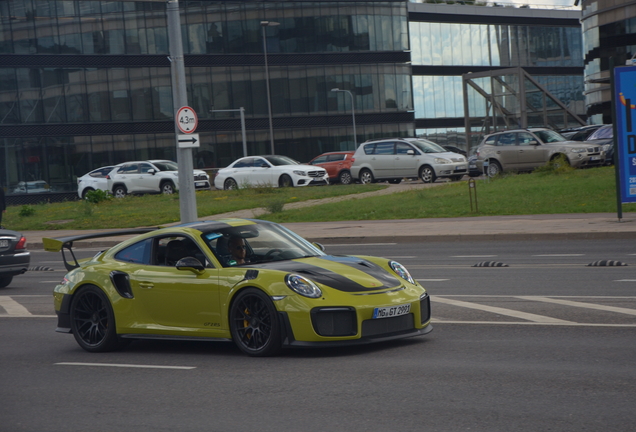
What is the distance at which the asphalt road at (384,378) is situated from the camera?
5.86 meters

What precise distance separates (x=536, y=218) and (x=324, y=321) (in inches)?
670

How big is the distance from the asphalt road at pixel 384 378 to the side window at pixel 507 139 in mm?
22602

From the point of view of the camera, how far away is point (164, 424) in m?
6.06

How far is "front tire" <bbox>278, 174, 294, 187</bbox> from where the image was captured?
40.8 m

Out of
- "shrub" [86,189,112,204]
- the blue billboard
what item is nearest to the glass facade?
"shrub" [86,189,112,204]

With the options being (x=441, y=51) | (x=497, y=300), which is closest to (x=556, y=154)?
(x=497, y=300)

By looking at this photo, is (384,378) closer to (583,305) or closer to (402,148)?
(583,305)

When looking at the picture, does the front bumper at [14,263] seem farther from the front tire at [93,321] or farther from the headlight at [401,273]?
the headlight at [401,273]

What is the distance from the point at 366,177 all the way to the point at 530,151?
8.28 m

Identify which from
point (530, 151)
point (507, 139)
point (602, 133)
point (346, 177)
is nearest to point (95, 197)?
point (346, 177)

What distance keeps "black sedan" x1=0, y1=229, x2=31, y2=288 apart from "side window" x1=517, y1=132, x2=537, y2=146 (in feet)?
71.0

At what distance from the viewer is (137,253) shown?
30.7ft

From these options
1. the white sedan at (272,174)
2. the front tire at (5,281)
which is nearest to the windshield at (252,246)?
the front tire at (5,281)

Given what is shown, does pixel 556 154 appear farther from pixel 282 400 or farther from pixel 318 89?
pixel 318 89
